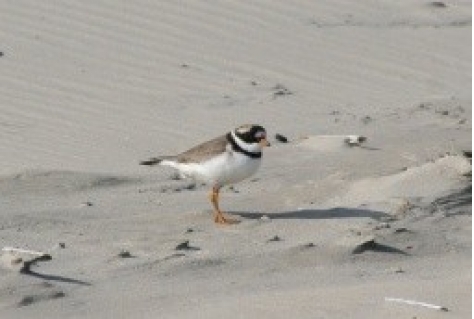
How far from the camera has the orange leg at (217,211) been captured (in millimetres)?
9969

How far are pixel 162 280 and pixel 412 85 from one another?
7093 mm

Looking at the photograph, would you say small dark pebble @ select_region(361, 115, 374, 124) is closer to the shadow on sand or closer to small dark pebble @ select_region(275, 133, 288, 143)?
small dark pebble @ select_region(275, 133, 288, 143)

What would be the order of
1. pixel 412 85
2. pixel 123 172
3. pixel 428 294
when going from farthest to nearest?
pixel 412 85 → pixel 123 172 → pixel 428 294

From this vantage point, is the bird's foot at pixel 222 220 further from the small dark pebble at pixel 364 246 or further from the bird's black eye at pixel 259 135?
the small dark pebble at pixel 364 246

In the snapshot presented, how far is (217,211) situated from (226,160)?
357 mm

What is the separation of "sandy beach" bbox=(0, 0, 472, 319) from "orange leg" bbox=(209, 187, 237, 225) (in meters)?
0.07

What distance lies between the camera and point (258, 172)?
11625 millimetres

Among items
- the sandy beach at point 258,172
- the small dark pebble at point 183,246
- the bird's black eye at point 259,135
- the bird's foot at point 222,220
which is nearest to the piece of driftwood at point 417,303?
the sandy beach at point 258,172

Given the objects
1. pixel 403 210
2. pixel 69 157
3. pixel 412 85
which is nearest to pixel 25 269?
pixel 403 210

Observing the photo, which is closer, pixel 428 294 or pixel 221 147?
pixel 428 294

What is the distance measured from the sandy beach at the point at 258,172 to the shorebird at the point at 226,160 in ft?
0.84

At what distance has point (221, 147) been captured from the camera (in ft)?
33.7

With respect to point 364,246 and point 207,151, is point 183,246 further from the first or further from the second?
point 207,151

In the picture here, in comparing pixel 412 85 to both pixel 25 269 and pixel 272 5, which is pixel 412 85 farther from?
pixel 25 269
